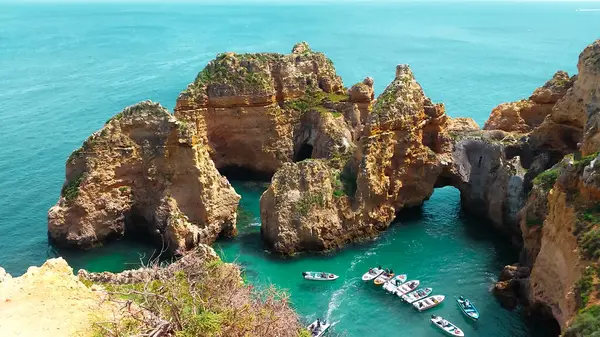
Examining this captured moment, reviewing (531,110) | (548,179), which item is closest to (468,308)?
(548,179)

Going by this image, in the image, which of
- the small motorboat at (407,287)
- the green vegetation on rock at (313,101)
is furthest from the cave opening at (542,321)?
the green vegetation on rock at (313,101)

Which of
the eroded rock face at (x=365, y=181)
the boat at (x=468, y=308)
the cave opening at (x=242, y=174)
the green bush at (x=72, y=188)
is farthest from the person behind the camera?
the cave opening at (x=242, y=174)

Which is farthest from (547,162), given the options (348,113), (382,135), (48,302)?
(48,302)

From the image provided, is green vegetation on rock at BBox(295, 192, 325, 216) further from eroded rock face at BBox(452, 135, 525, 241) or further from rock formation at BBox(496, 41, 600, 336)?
rock formation at BBox(496, 41, 600, 336)

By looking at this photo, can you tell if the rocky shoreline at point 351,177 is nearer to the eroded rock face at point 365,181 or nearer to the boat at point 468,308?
the eroded rock face at point 365,181

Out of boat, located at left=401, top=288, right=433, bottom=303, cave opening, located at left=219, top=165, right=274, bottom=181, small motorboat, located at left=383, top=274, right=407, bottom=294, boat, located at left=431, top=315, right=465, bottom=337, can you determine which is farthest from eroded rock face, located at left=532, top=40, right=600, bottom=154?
cave opening, located at left=219, top=165, right=274, bottom=181

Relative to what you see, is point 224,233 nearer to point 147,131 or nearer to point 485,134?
point 147,131
